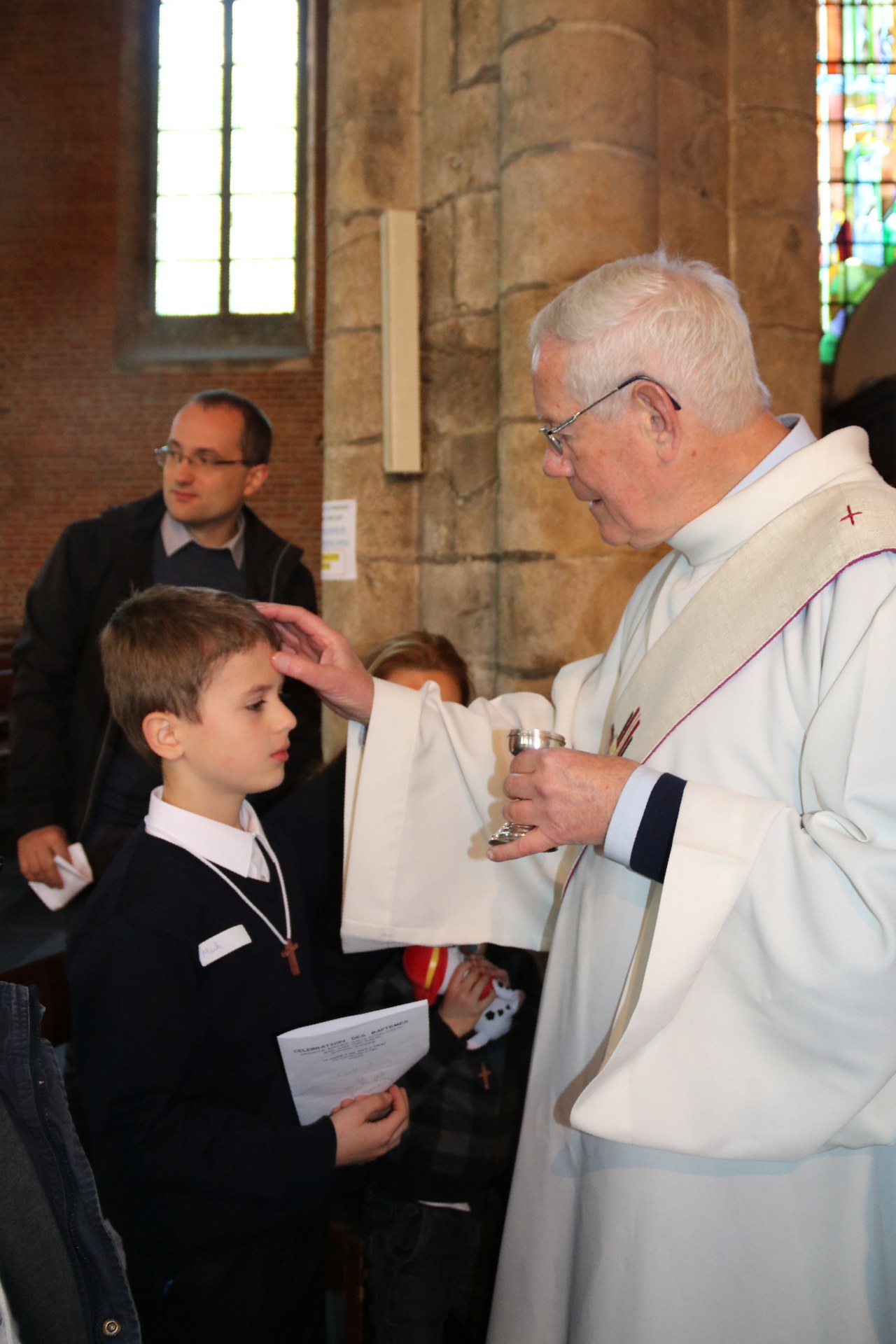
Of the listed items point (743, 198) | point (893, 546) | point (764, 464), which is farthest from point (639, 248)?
point (893, 546)

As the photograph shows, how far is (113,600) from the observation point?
2900 mm

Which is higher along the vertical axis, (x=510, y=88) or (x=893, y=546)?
(x=510, y=88)

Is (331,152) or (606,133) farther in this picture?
(331,152)

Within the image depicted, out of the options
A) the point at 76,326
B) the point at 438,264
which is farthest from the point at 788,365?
the point at 76,326

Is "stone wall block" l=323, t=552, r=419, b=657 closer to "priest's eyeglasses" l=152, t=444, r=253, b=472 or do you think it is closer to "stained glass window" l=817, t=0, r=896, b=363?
"priest's eyeglasses" l=152, t=444, r=253, b=472

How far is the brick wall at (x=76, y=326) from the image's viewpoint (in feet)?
34.9

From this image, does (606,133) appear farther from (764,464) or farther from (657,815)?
(657,815)

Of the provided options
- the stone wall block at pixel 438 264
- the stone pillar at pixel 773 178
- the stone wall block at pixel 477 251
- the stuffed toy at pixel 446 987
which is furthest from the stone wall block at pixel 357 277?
the stuffed toy at pixel 446 987

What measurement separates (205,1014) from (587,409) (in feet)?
3.58

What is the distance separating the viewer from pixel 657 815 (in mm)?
1408

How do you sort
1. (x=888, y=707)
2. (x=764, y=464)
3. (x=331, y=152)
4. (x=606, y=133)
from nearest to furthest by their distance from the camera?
(x=888, y=707) → (x=764, y=464) → (x=606, y=133) → (x=331, y=152)

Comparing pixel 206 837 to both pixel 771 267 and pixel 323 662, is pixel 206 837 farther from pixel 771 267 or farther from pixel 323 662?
pixel 771 267

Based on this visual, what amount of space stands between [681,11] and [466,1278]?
11.6 feet

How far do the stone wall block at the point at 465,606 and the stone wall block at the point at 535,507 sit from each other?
0.75ft
